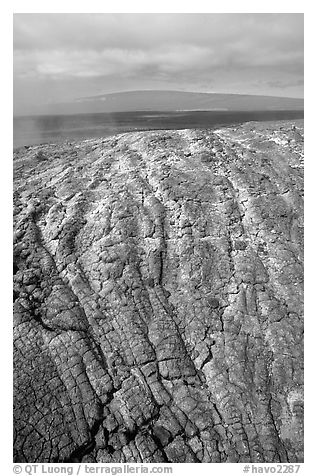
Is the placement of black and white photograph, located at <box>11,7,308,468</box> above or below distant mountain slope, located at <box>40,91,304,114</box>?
below

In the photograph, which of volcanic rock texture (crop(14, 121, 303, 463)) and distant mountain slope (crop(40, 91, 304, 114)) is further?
distant mountain slope (crop(40, 91, 304, 114))

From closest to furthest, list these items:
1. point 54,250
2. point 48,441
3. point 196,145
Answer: point 48,441
point 54,250
point 196,145

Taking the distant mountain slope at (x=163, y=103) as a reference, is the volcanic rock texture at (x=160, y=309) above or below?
below

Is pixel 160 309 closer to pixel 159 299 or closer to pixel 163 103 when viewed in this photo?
pixel 159 299

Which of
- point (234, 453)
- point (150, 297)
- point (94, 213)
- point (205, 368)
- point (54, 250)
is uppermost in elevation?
point (94, 213)

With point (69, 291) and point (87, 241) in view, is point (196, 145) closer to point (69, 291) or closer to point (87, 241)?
point (87, 241)

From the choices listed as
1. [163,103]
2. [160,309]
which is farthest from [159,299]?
[163,103]

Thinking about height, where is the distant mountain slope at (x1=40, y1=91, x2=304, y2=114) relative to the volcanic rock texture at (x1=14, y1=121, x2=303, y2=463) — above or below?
above

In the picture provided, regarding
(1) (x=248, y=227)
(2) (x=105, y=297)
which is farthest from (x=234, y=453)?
(1) (x=248, y=227)
